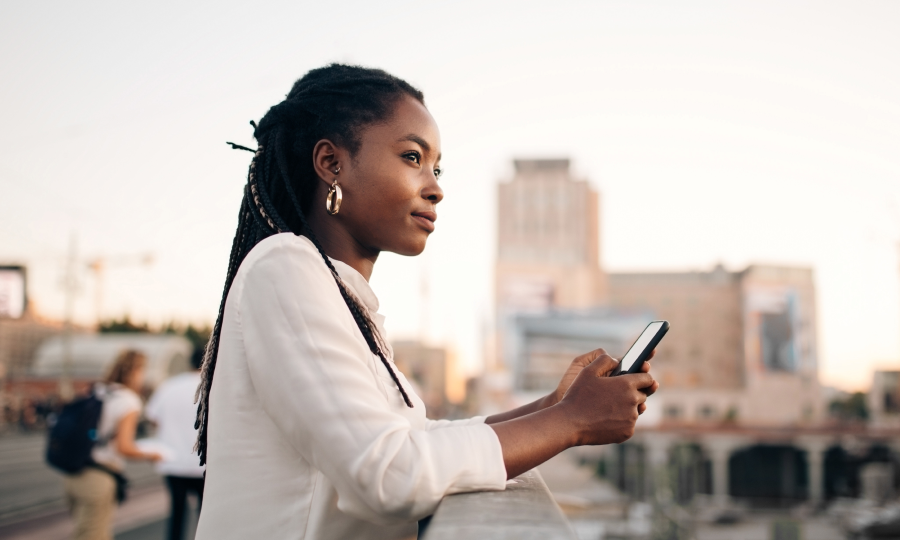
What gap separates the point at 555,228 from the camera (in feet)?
279

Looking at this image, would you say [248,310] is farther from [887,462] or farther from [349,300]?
[887,462]

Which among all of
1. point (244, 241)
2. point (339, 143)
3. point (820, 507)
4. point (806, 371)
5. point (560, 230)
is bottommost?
point (820, 507)

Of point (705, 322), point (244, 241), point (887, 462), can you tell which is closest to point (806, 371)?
point (705, 322)

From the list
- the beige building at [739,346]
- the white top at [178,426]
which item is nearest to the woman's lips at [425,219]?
the white top at [178,426]

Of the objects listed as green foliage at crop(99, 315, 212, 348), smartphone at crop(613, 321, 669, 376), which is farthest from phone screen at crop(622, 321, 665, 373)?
green foliage at crop(99, 315, 212, 348)

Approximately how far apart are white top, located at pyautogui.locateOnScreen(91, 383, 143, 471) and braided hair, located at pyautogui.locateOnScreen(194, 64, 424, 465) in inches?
147

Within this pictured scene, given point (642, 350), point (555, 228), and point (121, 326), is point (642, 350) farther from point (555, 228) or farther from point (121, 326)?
point (555, 228)

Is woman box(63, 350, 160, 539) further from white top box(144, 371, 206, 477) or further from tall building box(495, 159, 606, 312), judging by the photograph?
tall building box(495, 159, 606, 312)

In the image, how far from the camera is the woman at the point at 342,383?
94cm

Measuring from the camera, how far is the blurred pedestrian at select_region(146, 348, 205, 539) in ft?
15.7

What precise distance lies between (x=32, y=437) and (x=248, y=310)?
27805 mm

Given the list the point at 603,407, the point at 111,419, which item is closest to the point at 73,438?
the point at 111,419

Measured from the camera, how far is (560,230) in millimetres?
84875

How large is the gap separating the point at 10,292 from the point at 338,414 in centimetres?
693
